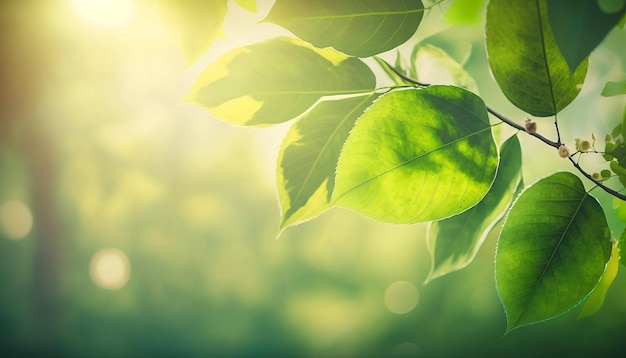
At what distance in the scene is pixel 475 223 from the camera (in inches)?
11.8

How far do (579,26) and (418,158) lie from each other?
0.26ft

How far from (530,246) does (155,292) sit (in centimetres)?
→ 433

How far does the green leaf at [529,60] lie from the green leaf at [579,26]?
0.02 m

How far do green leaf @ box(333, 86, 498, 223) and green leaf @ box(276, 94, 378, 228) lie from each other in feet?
0.17

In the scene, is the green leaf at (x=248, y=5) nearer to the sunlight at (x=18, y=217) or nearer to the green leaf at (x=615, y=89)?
the green leaf at (x=615, y=89)

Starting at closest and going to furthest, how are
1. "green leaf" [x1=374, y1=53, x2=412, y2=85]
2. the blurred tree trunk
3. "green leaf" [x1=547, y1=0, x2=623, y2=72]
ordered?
"green leaf" [x1=547, y1=0, x2=623, y2=72] → "green leaf" [x1=374, y1=53, x2=412, y2=85] → the blurred tree trunk

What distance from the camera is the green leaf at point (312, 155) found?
26cm

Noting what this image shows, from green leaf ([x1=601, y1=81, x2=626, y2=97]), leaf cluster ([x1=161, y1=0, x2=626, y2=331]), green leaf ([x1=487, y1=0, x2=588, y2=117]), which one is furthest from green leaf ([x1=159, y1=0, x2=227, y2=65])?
green leaf ([x1=601, y1=81, x2=626, y2=97])

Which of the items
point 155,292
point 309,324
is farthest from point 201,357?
point 309,324

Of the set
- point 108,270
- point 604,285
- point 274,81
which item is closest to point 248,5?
point 274,81

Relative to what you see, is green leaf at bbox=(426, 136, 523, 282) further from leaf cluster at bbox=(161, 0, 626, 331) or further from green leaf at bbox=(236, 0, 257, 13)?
green leaf at bbox=(236, 0, 257, 13)

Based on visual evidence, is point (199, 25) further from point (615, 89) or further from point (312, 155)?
point (615, 89)

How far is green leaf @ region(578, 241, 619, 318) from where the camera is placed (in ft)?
1.06

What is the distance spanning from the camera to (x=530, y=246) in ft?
0.72
